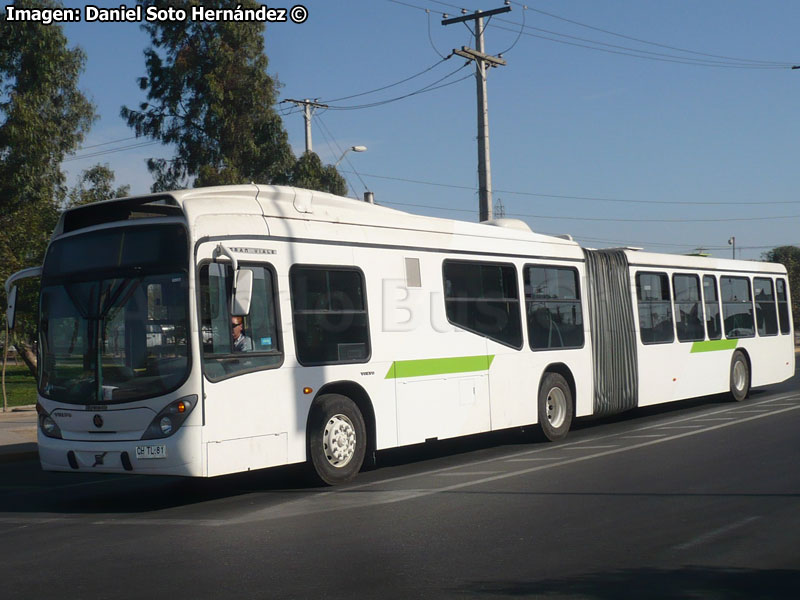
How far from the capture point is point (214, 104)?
32875mm

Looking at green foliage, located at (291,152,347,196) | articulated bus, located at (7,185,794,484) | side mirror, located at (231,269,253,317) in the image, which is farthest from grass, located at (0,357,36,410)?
side mirror, located at (231,269,253,317)

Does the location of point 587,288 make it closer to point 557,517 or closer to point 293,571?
point 557,517

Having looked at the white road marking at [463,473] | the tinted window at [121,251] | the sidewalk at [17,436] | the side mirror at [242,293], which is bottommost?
the white road marking at [463,473]

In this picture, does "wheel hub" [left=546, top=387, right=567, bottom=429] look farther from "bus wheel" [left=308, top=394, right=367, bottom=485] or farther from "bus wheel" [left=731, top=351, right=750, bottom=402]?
"bus wheel" [left=731, top=351, right=750, bottom=402]

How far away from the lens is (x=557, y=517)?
8.53 metres

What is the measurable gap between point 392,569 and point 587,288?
10.0m

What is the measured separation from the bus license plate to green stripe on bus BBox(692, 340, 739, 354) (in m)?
12.2

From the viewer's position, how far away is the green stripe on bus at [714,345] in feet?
62.3

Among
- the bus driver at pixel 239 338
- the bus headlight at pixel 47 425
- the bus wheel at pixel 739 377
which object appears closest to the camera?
the bus driver at pixel 239 338

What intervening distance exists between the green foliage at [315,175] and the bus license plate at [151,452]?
2536 cm

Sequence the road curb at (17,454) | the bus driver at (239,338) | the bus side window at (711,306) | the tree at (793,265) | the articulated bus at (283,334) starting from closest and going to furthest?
the articulated bus at (283,334), the bus driver at (239,338), the road curb at (17,454), the bus side window at (711,306), the tree at (793,265)

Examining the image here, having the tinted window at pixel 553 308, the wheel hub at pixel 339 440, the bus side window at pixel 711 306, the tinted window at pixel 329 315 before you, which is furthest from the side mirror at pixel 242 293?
the bus side window at pixel 711 306

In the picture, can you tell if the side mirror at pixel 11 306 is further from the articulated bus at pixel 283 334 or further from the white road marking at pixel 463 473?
the white road marking at pixel 463 473

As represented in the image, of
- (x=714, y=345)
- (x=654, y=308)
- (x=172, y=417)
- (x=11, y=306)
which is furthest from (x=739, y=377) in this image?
(x=11, y=306)
